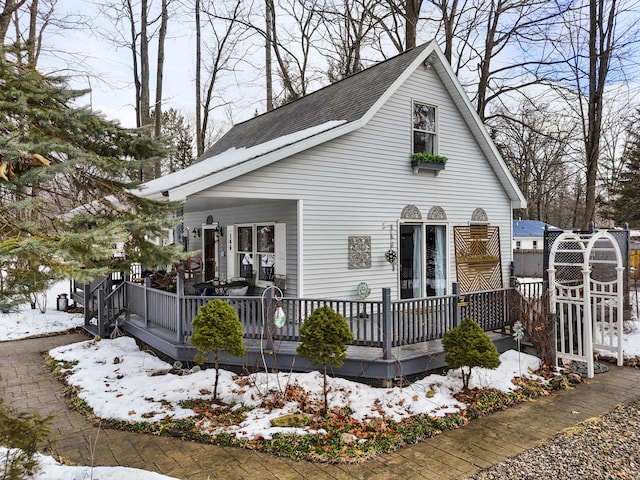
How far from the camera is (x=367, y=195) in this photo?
29.6ft

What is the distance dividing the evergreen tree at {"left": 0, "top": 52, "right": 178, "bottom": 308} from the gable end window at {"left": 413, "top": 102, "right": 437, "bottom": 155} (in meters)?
7.06

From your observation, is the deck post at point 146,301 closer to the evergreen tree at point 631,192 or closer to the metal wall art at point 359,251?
the metal wall art at point 359,251

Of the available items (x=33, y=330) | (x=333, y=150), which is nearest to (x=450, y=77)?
(x=333, y=150)

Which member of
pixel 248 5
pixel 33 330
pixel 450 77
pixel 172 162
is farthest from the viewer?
pixel 172 162

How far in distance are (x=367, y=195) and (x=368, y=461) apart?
5.75 m

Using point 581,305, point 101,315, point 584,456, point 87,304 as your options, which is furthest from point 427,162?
point 87,304

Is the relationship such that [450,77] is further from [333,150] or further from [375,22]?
[375,22]

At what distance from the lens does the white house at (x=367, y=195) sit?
26.3 ft

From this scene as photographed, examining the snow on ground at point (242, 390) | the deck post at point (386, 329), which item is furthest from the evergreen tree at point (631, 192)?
the deck post at point (386, 329)

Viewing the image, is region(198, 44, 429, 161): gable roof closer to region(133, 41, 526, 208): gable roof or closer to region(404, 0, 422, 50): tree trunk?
region(133, 41, 526, 208): gable roof

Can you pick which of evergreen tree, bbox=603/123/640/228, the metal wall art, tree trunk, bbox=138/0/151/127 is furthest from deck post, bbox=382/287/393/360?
evergreen tree, bbox=603/123/640/228

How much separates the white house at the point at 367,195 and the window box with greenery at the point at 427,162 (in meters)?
0.11

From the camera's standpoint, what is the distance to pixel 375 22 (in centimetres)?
1802

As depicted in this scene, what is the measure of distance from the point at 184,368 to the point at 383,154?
5.95 meters
